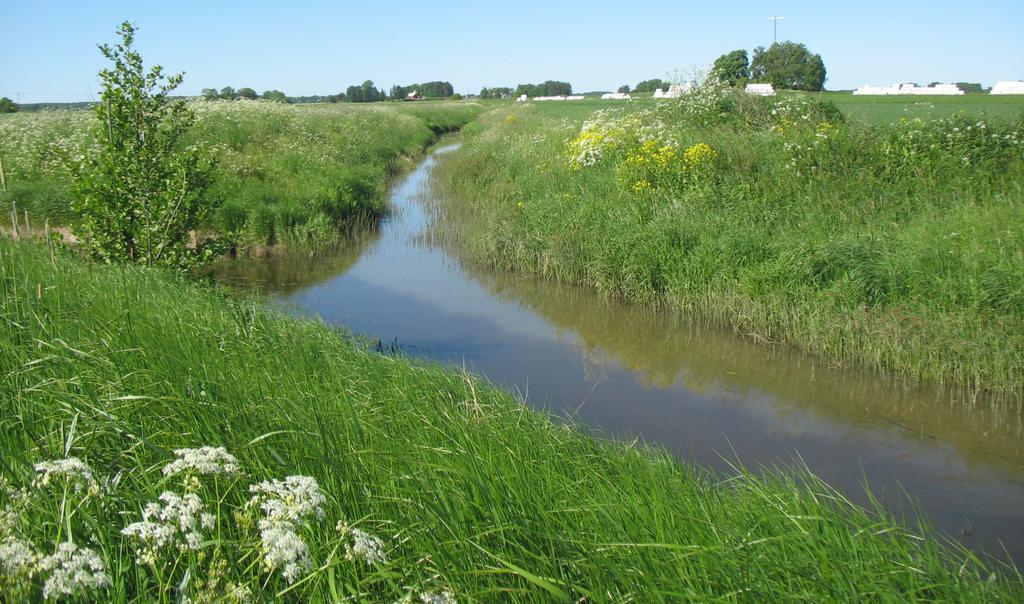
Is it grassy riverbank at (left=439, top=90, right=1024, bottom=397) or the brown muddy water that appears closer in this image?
the brown muddy water

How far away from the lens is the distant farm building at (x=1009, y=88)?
105 ft

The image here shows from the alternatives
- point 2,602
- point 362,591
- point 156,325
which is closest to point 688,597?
point 362,591

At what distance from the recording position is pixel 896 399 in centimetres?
744

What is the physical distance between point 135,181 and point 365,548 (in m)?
6.50

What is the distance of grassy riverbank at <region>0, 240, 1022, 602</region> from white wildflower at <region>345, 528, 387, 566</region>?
0.04 feet

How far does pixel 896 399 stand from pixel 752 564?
536 centimetres

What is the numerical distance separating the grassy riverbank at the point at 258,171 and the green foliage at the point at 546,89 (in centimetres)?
8894

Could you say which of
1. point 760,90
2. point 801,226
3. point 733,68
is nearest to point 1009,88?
point 733,68

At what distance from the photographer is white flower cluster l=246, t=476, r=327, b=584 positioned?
2.17 m

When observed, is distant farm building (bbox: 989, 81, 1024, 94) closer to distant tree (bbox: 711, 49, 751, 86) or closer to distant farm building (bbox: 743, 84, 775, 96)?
distant tree (bbox: 711, 49, 751, 86)

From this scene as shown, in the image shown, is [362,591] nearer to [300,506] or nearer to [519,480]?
[300,506]

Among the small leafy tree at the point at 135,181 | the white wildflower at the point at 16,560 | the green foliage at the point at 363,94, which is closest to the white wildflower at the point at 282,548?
the white wildflower at the point at 16,560

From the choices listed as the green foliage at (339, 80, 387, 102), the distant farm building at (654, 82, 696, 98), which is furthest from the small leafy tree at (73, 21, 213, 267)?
the green foliage at (339, 80, 387, 102)

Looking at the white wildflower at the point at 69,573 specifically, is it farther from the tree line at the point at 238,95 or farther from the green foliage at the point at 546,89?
the green foliage at the point at 546,89
